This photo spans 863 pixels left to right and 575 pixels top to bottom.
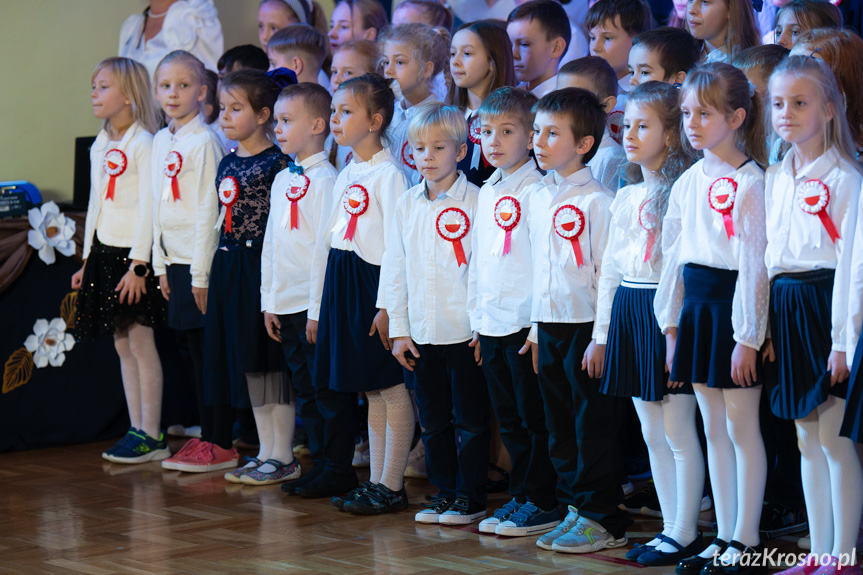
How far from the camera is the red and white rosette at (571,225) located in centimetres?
298

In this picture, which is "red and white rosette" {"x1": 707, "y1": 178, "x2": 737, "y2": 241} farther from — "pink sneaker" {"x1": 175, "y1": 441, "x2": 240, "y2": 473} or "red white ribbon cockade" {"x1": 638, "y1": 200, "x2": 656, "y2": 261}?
"pink sneaker" {"x1": 175, "y1": 441, "x2": 240, "y2": 473}

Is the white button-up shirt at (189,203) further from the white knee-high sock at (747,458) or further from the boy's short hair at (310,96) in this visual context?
the white knee-high sock at (747,458)

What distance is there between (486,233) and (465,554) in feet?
3.02

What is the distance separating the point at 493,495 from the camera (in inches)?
144

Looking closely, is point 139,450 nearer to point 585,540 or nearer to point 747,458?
point 585,540

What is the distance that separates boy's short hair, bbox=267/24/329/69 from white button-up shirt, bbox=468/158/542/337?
1.80 m

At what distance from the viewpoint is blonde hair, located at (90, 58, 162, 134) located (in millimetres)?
4422

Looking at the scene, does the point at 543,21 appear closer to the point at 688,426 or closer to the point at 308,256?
the point at 308,256

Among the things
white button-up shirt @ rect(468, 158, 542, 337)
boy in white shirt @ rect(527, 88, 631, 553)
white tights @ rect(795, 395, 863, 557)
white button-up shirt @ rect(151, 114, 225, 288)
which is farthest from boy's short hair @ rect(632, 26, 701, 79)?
white button-up shirt @ rect(151, 114, 225, 288)

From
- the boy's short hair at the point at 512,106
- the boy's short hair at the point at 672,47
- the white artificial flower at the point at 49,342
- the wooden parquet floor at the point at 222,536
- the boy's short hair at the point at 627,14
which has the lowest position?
the wooden parquet floor at the point at 222,536

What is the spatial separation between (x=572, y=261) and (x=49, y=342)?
254 cm

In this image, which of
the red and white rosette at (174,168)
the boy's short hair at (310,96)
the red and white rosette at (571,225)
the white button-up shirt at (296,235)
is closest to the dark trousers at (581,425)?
the red and white rosette at (571,225)

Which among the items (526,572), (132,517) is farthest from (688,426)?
→ (132,517)

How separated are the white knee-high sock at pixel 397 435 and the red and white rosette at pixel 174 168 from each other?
1.23 meters
